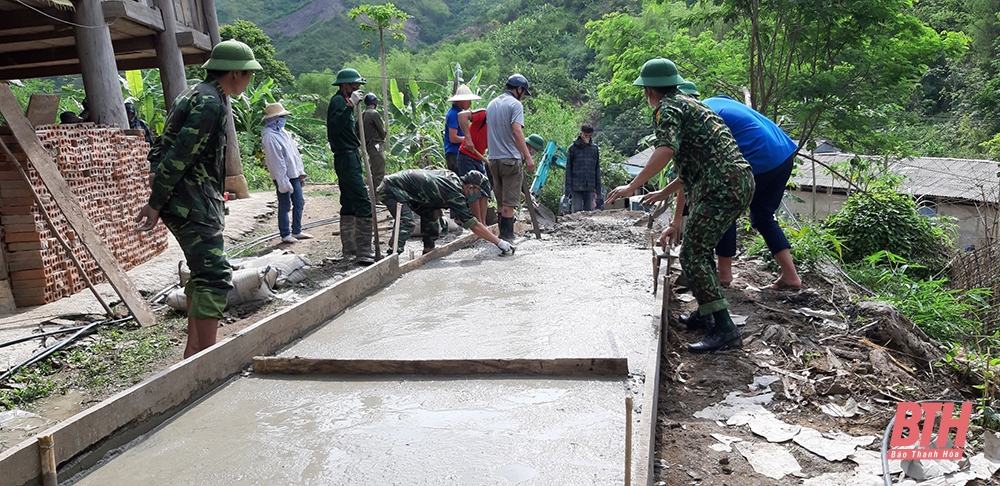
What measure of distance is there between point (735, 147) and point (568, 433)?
6.22 ft

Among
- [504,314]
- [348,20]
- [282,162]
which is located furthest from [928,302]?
[348,20]

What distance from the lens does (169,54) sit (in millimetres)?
9516

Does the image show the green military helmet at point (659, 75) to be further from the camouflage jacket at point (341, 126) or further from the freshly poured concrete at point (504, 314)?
the camouflage jacket at point (341, 126)

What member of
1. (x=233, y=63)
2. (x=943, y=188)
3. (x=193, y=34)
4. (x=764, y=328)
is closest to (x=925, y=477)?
(x=764, y=328)

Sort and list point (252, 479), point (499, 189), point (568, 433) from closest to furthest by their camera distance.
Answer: point (252, 479) → point (568, 433) → point (499, 189)

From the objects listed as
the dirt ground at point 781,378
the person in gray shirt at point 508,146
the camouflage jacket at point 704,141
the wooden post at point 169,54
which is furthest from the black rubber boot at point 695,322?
the wooden post at point 169,54

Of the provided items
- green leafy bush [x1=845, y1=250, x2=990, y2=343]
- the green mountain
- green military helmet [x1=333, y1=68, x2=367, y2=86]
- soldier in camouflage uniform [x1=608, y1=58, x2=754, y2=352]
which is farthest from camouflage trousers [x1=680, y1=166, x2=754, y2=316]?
the green mountain

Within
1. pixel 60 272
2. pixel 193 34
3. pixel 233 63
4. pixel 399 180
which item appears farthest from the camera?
pixel 193 34

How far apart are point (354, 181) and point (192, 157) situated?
276 centimetres

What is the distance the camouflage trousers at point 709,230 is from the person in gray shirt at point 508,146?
10.8 feet

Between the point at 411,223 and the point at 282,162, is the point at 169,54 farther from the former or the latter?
the point at 411,223

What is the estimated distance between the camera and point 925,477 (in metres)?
2.49

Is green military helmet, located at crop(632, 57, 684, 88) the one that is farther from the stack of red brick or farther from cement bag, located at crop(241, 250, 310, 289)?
the stack of red brick

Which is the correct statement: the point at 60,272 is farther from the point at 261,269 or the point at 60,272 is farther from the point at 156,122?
the point at 156,122
